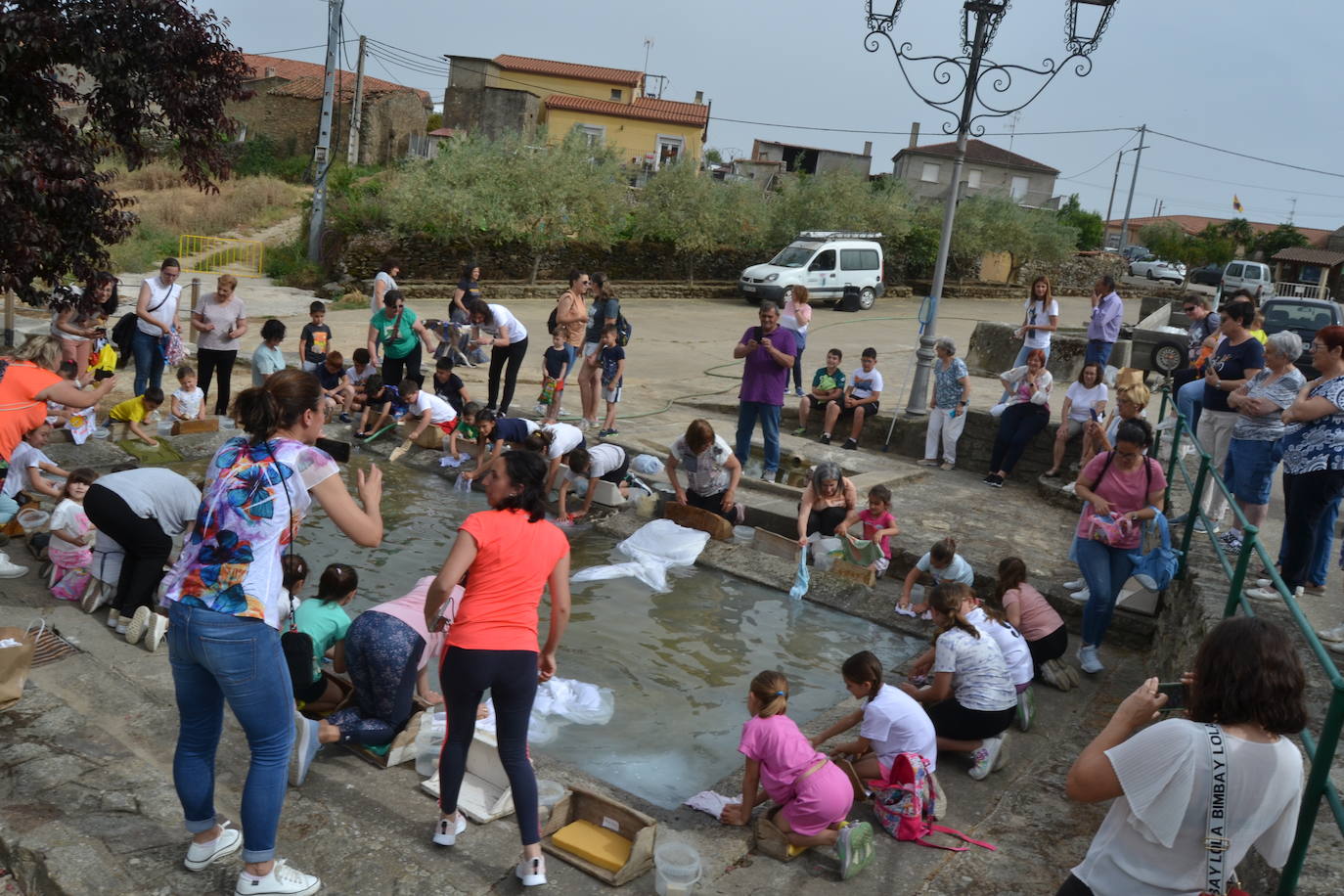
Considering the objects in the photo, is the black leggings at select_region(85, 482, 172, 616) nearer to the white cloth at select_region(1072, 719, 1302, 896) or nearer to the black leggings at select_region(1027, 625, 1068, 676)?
the black leggings at select_region(1027, 625, 1068, 676)

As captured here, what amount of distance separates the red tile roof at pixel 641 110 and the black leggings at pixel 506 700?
47933 millimetres

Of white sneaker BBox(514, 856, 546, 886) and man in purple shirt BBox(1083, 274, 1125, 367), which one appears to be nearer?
white sneaker BBox(514, 856, 546, 886)

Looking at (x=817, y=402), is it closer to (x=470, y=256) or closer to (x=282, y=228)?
(x=470, y=256)

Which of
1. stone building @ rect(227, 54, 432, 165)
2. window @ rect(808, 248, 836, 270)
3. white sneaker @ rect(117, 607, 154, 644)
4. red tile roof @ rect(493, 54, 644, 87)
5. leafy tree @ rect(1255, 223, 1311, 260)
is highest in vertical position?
red tile roof @ rect(493, 54, 644, 87)

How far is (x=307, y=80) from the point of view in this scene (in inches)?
1848

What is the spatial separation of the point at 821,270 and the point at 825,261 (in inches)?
9.9

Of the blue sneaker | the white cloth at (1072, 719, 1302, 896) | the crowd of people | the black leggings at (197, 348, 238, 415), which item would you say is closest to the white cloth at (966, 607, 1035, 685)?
the crowd of people

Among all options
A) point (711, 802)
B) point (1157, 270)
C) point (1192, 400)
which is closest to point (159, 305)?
point (711, 802)

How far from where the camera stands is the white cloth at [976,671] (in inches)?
217

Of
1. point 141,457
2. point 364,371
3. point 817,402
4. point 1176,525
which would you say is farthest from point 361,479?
point 817,402

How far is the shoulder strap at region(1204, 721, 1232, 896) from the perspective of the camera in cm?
253

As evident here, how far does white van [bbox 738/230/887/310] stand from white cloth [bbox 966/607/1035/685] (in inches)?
816

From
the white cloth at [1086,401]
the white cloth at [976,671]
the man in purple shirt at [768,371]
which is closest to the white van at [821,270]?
the white cloth at [1086,401]

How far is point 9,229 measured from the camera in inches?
217
